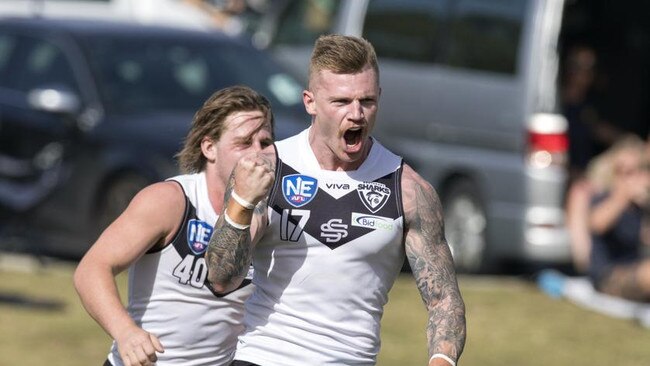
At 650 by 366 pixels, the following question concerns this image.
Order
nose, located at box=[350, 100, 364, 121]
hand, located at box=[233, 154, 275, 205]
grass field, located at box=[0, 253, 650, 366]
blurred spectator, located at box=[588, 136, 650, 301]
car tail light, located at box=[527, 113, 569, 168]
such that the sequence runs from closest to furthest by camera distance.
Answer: hand, located at box=[233, 154, 275, 205] → nose, located at box=[350, 100, 364, 121] → grass field, located at box=[0, 253, 650, 366] → blurred spectator, located at box=[588, 136, 650, 301] → car tail light, located at box=[527, 113, 569, 168]

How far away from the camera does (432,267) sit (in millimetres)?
5562

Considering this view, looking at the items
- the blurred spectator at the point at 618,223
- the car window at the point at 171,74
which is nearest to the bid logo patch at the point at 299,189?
the blurred spectator at the point at 618,223

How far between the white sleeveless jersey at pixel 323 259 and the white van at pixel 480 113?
7.58m

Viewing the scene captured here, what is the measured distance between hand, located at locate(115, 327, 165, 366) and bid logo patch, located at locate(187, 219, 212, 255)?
0.56 meters

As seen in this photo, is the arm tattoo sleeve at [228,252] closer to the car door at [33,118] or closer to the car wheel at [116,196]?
the car wheel at [116,196]

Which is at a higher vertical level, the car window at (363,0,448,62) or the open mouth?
the car window at (363,0,448,62)

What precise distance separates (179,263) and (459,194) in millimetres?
7957

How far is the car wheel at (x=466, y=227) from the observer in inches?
532

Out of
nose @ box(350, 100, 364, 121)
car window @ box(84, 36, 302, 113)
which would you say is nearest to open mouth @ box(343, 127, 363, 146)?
nose @ box(350, 100, 364, 121)

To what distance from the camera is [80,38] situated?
Answer: 43.1 feet

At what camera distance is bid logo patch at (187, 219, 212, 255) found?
5.94 meters

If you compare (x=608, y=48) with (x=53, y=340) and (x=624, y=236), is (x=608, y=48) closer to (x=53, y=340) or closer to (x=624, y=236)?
(x=624, y=236)

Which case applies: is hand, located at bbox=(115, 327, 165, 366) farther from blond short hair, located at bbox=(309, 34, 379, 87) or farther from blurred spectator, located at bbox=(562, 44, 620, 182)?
blurred spectator, located at bbox=(562, 44, 620, 182)

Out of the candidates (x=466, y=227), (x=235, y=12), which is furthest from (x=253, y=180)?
(x=235, y=12)
